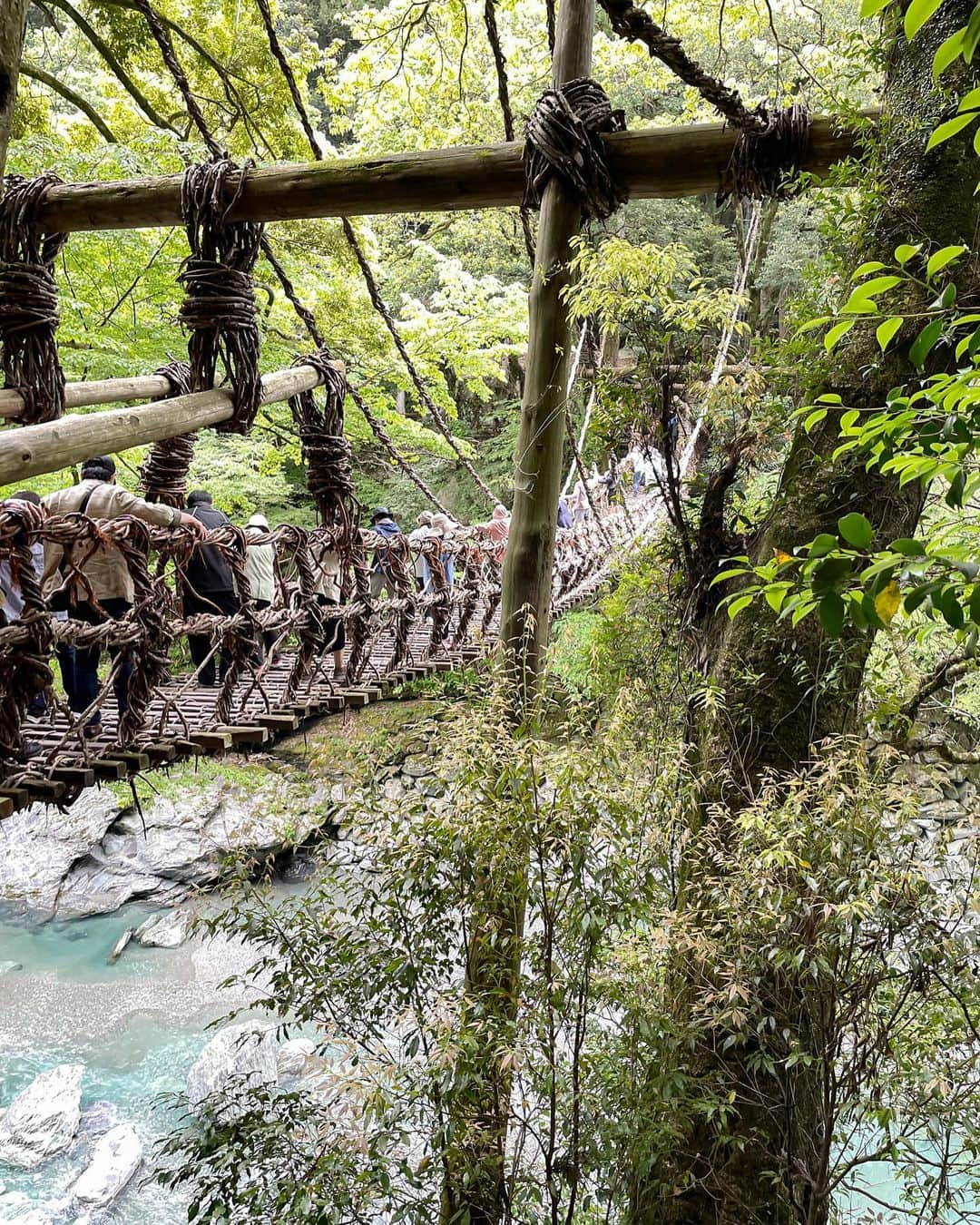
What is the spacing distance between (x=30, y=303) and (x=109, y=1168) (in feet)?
13.1

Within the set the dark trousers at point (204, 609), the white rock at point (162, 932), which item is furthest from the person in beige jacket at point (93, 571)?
the white rock at point (162, 932)

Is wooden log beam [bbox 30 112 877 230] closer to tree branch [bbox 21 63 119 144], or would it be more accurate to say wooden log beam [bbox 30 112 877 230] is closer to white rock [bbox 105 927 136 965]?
tree branch [bbox 21 63 119 144]

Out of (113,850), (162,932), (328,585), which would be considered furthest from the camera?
(113,850)

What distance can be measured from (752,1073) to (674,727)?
785 millimetres

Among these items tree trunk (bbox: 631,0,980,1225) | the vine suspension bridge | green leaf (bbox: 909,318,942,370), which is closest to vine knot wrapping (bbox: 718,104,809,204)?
the vine suspension bridge

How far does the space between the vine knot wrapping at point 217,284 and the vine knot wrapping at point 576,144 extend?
2.26ft

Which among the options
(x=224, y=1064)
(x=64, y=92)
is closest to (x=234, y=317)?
(x=64, y=92)

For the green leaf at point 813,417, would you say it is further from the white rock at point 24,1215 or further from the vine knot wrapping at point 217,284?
the white rock at point 24,1215

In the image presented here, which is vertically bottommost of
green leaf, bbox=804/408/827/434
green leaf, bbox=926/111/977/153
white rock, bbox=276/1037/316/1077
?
white rock, bbox=276/1037/316/1077

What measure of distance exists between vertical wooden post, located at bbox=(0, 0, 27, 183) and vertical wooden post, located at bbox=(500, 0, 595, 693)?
111cm

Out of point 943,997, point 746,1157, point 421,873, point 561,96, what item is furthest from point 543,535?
point 746,1157

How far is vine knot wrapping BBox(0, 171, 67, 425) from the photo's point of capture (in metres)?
1.90

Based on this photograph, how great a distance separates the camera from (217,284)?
1980 millimetres

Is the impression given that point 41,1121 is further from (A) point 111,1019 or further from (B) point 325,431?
(B) point 325,431
